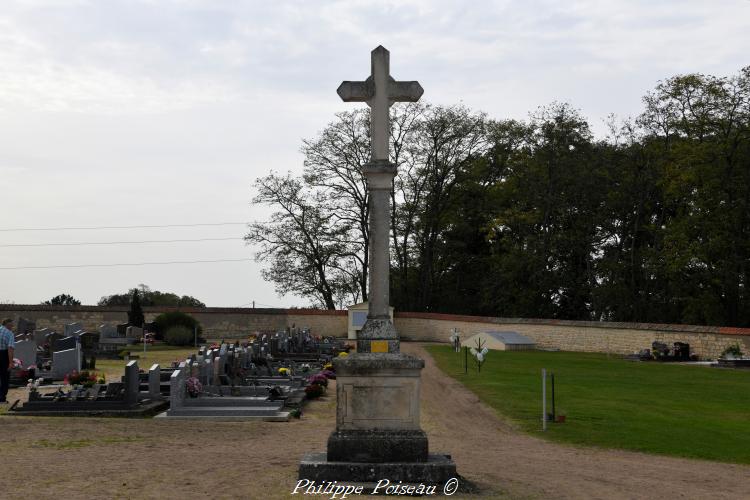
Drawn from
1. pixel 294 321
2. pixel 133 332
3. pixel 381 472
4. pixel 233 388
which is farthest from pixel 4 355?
pixel 294 321

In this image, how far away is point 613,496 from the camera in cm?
859

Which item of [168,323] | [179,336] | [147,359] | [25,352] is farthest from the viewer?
[168,323]

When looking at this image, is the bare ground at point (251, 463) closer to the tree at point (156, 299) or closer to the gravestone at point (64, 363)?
the gravestone at point (64, 363)

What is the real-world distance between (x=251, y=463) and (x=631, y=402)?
1109 cm

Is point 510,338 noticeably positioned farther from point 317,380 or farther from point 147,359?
point 317,380

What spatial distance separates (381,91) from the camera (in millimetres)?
9758

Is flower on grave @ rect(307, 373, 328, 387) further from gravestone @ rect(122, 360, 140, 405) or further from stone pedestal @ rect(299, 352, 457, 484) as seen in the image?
stone pedestal @ rect(299, 352, 457, 484)

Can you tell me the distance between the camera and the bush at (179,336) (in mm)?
39469

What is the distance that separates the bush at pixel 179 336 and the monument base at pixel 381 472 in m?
32.0

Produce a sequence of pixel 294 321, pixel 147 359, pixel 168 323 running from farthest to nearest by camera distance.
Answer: pixel 294 321, pixel 168 323, pixel 147 359

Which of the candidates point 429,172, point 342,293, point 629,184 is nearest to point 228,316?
point 342,293

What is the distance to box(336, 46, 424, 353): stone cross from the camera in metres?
9.21

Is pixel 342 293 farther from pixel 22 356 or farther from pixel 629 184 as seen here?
pixel 22 356

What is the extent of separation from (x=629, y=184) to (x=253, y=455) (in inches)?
1447
